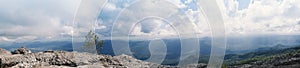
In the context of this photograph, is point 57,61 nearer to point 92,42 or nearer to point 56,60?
point 56,60

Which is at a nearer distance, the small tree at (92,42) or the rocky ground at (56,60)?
the rocky ground at (56,60)

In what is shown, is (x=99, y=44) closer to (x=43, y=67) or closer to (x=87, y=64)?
(x=87, y=64)

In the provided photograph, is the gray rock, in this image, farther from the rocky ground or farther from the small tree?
the small tree

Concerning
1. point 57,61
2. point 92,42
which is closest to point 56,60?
point 57,61

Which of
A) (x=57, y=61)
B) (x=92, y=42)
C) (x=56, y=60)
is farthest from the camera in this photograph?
(x=92, y=42)

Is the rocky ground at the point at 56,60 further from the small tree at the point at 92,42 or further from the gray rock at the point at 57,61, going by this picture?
the small tree at the point at 92,42

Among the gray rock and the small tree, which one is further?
the small tree

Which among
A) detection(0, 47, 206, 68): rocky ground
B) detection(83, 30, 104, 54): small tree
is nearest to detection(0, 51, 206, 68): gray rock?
detection(0, 47, 206, 68): rocky ground

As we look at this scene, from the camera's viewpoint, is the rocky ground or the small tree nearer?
the rocky ground

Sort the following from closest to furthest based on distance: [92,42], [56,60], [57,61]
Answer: [57,61] → [56,60] → [92,42]

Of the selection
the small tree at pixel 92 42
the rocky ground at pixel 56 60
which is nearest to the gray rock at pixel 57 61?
the rocky ground at pixel 56 60

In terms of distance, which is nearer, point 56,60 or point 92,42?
point 56,60
